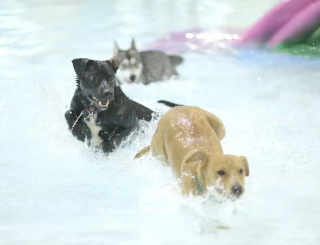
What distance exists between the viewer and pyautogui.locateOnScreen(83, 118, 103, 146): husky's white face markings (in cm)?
386

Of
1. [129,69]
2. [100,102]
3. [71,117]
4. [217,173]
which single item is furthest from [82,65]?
A: [129,69]

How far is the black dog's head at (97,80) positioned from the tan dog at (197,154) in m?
0.50

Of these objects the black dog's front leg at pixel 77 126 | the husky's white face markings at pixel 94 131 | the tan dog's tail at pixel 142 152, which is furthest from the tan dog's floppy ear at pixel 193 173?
the black dog's front leg at pixel 77 126

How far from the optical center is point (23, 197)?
3.33 m

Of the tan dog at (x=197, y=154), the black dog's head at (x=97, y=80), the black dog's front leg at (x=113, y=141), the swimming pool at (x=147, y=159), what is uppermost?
the black dog's head at (x=97, y=80)

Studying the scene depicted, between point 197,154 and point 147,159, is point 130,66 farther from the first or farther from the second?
Result: point 197,154

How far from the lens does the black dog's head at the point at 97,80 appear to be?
3.65 meters

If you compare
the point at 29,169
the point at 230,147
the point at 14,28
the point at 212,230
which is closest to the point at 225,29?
the point at 14,28

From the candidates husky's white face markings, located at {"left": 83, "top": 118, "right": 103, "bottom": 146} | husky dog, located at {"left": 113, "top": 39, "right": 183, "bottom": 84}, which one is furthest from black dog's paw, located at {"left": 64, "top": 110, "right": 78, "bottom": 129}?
husky dog, located at {"left": 113, "top": 39, "right": 183, "bottom": 84}

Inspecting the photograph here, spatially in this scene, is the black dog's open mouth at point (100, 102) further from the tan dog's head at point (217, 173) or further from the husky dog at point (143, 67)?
the husky dog at point (143, 67)

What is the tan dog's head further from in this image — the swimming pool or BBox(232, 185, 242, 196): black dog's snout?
the swimming pool

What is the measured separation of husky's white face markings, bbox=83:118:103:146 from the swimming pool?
109 mm

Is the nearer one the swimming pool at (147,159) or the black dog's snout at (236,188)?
the black dog's snout at (236,188)

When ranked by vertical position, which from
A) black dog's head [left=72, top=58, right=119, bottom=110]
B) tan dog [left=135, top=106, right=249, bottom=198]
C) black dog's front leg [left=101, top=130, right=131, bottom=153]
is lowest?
black dog's front leg [left=101, top=130, right=131, bottom=153]
